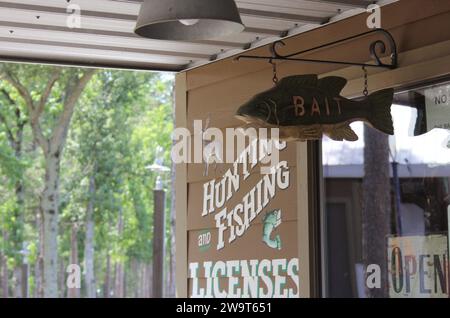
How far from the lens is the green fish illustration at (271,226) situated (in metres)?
5.54

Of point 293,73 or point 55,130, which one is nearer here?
point 293,73

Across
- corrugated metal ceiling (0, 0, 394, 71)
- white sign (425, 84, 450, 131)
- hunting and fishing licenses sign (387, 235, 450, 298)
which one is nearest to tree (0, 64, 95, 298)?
corrugated metal ceiling (0, 0, 394, 71)

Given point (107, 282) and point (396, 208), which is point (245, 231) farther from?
point (107, 282)

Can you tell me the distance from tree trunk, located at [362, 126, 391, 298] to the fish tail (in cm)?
118

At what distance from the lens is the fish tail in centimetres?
421

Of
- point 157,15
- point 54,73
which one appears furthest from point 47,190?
point 157,15

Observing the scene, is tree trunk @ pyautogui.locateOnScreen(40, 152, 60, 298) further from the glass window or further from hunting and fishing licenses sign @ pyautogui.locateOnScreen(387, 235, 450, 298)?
hunting and fishing licenses sign @ pyautogui.locateOnScreen(387, 235, 450, 298)

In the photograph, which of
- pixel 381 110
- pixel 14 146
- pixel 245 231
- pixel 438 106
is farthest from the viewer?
pixel 14 146

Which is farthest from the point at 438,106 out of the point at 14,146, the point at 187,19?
the point at 14,146

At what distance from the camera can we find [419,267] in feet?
15.4

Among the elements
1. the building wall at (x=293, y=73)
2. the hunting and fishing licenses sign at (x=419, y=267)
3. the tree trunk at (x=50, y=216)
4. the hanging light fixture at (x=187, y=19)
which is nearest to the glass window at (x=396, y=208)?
the hunting and fishing licenses sign at (x=419, y=267)

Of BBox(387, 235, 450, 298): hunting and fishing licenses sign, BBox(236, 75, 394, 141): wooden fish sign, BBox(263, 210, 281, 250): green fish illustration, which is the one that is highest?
BBox(236, 75, 394, 141): wooden fish sign

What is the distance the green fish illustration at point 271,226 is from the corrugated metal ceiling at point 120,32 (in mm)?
1132

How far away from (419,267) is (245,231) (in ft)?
5.01
